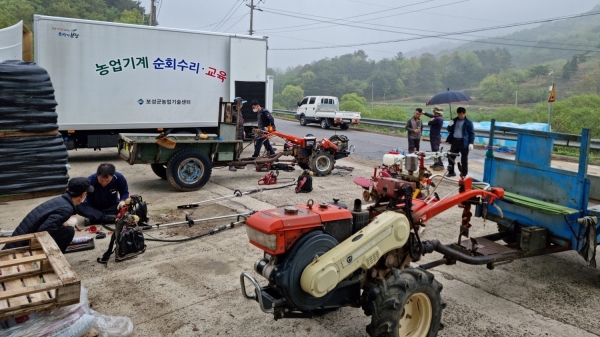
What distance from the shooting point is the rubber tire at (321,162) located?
10.8 meters

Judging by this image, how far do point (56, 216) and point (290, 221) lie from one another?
2557mm

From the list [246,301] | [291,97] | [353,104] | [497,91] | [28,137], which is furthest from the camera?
[291,97]

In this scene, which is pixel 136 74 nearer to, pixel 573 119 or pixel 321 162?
pixel 321 162

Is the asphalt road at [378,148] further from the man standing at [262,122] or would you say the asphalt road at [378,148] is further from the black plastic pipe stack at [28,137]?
A: the black plastic pipe stack at [28,137]

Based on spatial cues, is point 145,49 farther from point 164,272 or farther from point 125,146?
point 164,272

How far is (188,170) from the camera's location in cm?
909

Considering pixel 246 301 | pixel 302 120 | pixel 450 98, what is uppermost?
pixel 450 98

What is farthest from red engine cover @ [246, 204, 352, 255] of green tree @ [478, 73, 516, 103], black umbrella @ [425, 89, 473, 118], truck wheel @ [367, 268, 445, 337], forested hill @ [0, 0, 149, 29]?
green tree @ [478, 73, 516, 103]

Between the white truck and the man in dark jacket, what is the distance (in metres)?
7.64

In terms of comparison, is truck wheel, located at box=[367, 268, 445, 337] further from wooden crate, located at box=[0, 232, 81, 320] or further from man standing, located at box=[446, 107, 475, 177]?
man standing, located at box=[446, 107, 475, 177]

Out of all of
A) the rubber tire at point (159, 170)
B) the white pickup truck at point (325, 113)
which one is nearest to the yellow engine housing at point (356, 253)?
the rubber tire at point (159, 170)

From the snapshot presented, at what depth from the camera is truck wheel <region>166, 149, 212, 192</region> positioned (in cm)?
886

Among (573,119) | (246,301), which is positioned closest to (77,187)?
(246,301)

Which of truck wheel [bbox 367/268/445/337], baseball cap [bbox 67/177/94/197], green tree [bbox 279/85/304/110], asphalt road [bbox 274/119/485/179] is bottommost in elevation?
truck wheel [bbox 367/268/445/337]
